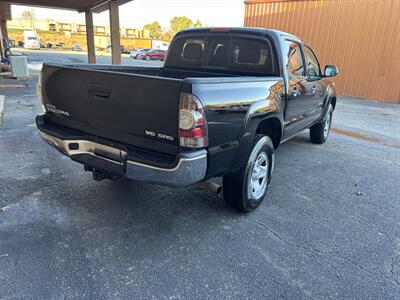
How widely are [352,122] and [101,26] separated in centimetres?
8027

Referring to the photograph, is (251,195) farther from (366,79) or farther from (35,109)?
(366,79)

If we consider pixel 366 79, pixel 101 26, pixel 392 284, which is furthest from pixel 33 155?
pixel 101 26

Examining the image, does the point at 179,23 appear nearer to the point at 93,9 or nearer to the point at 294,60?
the point at 93,9

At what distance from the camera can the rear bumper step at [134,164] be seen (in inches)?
94.7

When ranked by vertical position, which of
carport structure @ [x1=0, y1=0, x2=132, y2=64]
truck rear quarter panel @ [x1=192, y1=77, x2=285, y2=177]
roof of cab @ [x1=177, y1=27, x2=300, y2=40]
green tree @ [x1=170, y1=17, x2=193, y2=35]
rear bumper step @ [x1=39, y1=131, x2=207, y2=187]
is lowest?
rear bumper step @ [x1=39, y1=131, x2=207, y2=187]

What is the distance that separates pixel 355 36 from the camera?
13320 mm

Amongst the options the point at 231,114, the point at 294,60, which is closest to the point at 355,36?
the point at 294,60

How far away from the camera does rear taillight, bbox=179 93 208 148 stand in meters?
2.33

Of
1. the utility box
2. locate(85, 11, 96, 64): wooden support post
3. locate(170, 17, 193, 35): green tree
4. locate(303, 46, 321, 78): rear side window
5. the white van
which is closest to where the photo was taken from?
locate(303, 46, 321, 78): rear side window

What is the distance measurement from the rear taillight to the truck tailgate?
0.18ft

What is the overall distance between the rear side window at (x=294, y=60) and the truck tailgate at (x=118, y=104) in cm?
212

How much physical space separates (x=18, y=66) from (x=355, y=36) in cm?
1442

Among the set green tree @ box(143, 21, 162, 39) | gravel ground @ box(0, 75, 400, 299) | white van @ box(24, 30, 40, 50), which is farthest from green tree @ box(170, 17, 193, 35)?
gravel ground @ box(0, 75, 400, 299)

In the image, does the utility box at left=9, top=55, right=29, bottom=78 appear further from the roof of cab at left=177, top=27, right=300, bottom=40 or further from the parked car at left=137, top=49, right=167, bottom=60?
the parked car at left=137, top=49, right=167, bottom=60
